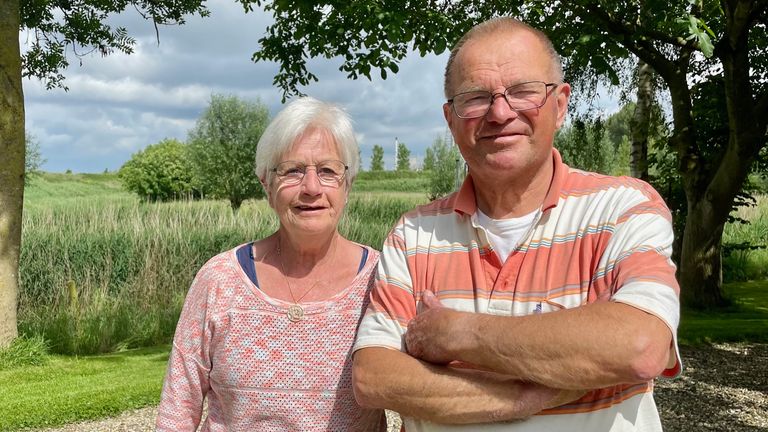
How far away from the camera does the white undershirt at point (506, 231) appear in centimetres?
200

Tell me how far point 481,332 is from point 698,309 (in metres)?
10.1

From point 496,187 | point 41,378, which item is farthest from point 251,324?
point 41,378

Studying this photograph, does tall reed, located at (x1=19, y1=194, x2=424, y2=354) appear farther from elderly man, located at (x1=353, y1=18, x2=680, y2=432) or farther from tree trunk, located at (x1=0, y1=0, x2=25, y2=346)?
elderly man, located at (x1=353, y1=18, x2=680, y2=432)

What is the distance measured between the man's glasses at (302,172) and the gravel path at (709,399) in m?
4.23

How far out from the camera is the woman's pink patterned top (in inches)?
88.1

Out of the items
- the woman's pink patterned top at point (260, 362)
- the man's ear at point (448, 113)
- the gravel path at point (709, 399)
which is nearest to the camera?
the man's ear at point (448, 113)

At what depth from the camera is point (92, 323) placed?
9.39 meters

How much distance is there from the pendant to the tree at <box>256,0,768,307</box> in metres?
4.65

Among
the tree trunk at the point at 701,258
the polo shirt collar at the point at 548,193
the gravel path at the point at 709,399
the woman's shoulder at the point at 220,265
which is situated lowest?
the gravel path at the point at 709,399

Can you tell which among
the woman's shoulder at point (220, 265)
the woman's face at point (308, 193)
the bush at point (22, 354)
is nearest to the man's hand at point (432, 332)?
the woman's face at point (308, 193)

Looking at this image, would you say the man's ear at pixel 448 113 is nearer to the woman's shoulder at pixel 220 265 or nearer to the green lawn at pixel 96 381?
the woman's shoulder at pixel 220 265

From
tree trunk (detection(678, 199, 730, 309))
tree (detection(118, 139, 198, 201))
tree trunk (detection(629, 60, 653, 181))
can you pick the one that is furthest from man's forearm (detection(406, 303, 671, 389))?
tree (detection(118, 139, 198, 201))

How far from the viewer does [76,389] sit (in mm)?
6762

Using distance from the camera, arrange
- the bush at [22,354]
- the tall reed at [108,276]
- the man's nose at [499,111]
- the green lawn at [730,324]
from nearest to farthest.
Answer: the man's nose at [499,111] < the bush at [22,354] < the green lawn at [730,324] < the tall reed at [108,276]
